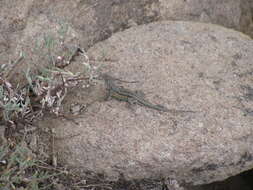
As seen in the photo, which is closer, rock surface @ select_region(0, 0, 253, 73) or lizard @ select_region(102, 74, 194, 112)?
lizard @ select_region(102, 74, 194, 112)

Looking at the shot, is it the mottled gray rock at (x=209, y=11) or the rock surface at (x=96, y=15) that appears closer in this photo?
the rock surface at (x=96, y=15)

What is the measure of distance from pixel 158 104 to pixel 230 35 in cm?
95

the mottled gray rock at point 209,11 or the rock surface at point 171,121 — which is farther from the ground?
the mottled gray rock at point 209,11

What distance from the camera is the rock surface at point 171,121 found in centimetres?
248

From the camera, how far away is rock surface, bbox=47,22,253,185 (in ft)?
8.14

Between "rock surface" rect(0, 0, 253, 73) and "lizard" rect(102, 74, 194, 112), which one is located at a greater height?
"rock surface" rect(0, 0, 253, 73)

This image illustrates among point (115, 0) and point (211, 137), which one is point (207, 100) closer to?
point (211, 137)

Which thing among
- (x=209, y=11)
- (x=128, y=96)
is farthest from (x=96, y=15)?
(x=209, y=11)

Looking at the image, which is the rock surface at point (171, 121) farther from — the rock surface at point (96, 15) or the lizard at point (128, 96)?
the rock surface at point (96, 15)

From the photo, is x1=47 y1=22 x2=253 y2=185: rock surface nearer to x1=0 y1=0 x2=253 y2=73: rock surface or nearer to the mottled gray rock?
x1=0 y1=0 x2=253 y2=73: rock surface

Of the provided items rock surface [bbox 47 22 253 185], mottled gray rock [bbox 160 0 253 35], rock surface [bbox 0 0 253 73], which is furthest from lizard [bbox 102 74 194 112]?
mottled gray rock [bbox 160 0 253 35]

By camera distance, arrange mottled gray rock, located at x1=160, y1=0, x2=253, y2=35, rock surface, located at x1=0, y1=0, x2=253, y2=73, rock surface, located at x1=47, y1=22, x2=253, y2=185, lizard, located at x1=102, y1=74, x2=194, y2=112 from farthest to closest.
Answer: mottled gray rock, located at x1=160, y1=0, x2=253, y2=35 → rock surface, located at x1=0, y1=0, x2=253, y2=73 → lizard, located at x1=102, y1=74, x2=194, y2=112 → rock surface, located at x1=47, y1=22, x2=253, y2=185

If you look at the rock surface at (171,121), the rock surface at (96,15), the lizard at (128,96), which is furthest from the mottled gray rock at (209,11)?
the lizard at (128,96)

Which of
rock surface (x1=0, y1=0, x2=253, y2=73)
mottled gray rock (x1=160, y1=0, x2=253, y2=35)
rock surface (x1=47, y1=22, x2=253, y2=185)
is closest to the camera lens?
rock surface (x1=47, y1=22, x2=253, y2=185)
